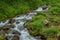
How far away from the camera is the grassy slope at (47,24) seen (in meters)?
23.3

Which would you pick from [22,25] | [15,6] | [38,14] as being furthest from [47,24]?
[15,6]

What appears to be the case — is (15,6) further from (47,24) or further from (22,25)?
(47,24)

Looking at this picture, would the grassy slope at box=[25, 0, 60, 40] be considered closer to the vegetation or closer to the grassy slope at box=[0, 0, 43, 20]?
the vegetation

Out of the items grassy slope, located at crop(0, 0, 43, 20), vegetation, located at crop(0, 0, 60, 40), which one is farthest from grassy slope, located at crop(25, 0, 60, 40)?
grassy slope, located at crop(0, 0, 43, 20)

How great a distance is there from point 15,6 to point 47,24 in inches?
323

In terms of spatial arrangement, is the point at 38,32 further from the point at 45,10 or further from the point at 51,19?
the point at 45,10

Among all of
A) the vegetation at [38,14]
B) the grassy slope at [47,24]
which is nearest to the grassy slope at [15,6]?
the vegetation at [38,14]

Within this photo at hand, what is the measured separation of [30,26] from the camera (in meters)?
24.6

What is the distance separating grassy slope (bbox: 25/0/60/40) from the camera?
76.4ft

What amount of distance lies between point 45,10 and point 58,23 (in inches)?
232

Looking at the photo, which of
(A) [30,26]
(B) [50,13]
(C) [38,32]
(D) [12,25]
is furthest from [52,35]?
(B) [50,13]

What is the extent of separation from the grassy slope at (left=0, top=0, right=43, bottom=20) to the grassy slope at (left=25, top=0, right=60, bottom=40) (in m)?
3.45

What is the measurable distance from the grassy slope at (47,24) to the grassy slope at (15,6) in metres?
3.45

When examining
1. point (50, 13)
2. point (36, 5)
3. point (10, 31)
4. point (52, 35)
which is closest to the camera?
point (52, 35)
